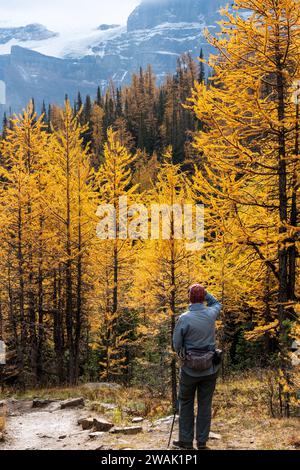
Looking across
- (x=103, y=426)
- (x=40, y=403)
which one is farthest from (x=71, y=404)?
(x=103, y=426)

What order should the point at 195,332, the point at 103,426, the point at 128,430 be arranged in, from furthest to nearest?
the point at 103,426, the point at 128,430, the point at 195,332

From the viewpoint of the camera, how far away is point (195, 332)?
6000mm

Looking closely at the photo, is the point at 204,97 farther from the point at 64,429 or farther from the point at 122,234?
the point at 122,234

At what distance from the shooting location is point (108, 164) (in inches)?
731

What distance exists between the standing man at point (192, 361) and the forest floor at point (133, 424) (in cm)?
40

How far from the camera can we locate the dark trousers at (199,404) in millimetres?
6039

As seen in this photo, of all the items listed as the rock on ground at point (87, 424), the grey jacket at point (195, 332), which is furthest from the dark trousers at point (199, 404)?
the rock on ground at point (87, 424)

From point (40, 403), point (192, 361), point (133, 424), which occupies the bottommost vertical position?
point (40, 403)

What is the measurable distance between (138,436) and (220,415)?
88.4 inches

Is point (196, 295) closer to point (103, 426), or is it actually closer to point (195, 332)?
point (195, 332)

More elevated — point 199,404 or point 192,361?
point 192,361

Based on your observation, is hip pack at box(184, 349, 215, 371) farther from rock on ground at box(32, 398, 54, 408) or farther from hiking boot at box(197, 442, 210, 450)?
rock on ground at box(32, 398, 54, 408)

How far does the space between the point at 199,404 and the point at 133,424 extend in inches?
130
